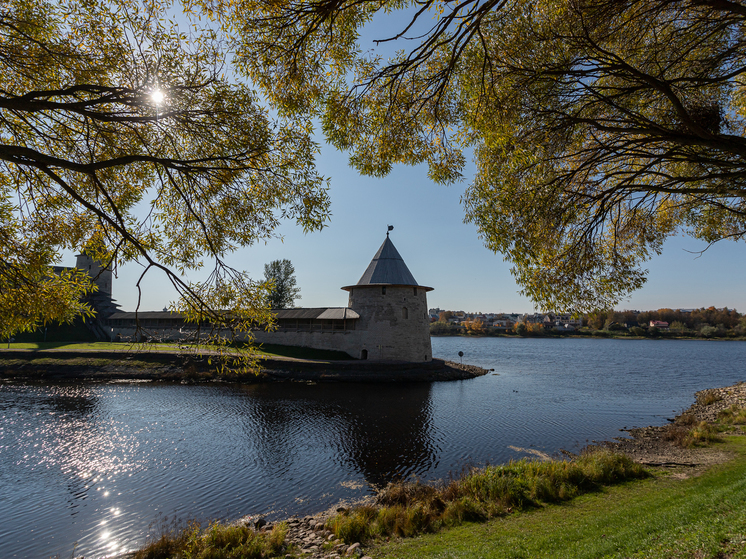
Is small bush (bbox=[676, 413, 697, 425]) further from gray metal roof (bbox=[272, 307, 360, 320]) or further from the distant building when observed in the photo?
the distant building

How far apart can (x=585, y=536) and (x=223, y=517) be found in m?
6.73

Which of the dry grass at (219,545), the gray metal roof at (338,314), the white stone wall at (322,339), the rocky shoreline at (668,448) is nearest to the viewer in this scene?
the dry grass at (219,545)

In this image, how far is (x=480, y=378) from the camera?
90.2 feet

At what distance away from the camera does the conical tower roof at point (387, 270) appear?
27969 millimetres

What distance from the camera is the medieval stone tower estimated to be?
2747 cm

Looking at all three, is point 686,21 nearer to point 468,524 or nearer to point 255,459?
point 468,524

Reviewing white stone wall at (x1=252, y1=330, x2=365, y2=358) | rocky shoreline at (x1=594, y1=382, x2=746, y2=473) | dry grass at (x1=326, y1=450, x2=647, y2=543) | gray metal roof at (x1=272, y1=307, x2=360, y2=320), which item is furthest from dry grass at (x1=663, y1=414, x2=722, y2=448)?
gray metal roof at (x1=272, y1=307, x2=360, y2=320)

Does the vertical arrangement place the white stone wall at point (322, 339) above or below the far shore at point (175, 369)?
above

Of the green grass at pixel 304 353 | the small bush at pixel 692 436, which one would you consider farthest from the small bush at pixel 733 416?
the green grass at pixel 304 353

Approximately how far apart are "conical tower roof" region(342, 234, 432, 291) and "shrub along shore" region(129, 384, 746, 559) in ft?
62.9

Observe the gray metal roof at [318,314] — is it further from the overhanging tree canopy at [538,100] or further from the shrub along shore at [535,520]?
the overhanging tree canopy at [538,100]

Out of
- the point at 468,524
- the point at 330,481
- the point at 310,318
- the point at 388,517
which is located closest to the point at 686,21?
the point at 468,524

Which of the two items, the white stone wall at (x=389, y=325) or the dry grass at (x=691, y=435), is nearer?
the dry grass at (x=691, y=435)

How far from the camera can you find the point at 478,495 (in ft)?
25.0
